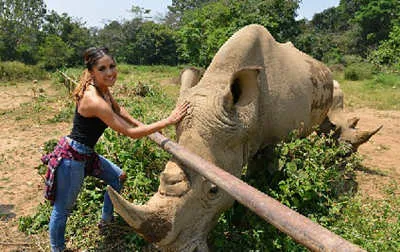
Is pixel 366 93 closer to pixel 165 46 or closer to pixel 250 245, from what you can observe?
pixel 250 245

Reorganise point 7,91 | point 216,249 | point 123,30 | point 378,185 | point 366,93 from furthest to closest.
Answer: point 123,30
point 7,91
point 366,93
point 378,185
point 216,249

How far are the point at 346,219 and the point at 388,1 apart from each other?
94.0 feet

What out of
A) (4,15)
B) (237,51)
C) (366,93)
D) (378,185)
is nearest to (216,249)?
(237,51)

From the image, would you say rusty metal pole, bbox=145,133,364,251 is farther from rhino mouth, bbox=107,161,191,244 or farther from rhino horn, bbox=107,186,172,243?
rhino horn, bbox=107,186,172,243

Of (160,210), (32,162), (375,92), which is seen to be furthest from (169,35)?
(160,210)

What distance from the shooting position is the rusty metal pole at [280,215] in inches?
63.2

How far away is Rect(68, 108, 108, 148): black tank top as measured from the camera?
3098 millimetres

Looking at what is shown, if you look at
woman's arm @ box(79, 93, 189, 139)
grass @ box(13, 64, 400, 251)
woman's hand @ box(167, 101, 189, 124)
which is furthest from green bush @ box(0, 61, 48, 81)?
woman's hand @ box(167, 101, 189, 124)

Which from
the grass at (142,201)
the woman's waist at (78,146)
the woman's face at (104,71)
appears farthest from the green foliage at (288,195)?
the woman's face at (104,71)

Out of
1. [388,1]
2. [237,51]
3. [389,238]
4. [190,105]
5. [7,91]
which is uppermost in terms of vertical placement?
[388,1]

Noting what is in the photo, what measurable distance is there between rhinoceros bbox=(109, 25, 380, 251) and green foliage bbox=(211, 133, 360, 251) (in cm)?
25

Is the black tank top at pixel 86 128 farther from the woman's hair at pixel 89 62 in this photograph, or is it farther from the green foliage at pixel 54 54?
the green foliage at pixel 54 54

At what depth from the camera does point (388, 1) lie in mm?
27750

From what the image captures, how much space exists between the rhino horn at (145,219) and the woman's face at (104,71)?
104cm
